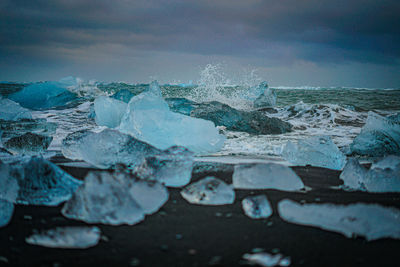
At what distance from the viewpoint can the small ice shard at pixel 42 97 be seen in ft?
27.6

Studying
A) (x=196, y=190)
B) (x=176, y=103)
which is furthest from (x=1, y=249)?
(x=176, y=103)

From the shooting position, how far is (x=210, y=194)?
1.34 m

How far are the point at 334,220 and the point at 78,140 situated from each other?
205 centimetres

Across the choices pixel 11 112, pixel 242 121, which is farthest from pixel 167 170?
pixel 11 112

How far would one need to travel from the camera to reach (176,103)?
6.77 meters

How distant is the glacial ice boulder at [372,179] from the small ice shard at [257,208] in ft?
2.40

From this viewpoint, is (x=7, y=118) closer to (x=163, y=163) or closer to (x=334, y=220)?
(x=163, y=163)

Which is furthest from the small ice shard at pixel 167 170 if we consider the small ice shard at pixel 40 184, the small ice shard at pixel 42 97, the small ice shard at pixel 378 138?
the small ice shard at pixel 42 97

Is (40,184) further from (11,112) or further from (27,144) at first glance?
(11,112)

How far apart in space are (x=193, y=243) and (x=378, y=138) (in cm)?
A: 297

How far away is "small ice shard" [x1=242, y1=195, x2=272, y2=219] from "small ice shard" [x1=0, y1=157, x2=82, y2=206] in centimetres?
88

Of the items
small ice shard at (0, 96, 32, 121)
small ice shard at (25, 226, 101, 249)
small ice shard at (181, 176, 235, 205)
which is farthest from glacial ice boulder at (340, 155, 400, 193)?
small ice shard at (0, 96, 32, 121)

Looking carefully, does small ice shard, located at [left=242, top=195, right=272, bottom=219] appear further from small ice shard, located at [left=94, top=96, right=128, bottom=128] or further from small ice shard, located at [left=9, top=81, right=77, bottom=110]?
small ice shard, located at [left=9, top=81, right=77, bottom=110]

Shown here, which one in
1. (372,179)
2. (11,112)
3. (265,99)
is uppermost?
(265,99)
